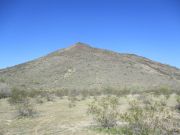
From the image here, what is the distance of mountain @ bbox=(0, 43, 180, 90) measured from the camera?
134 feet

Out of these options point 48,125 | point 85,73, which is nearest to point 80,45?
point 85,73

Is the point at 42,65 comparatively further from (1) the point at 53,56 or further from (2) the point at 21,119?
(2) the point at 21,119

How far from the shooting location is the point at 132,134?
8.63m

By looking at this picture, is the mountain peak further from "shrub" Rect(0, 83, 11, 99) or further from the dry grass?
the dry grass

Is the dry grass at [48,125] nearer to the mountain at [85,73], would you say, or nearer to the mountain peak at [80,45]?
the mountain at [85,73]

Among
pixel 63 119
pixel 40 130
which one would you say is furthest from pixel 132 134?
pixel 63 119

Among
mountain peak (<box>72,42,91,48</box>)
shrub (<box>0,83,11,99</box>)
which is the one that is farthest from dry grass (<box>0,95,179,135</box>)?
mountain peak (<box>72,42,91,48</box>)

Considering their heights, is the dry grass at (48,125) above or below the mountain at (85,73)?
below

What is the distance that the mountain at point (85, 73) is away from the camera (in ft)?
134

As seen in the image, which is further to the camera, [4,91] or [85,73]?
[85,73]

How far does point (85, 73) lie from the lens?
4534 cm

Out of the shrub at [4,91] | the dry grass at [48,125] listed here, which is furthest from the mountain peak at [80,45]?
the dry grass at [48,125]

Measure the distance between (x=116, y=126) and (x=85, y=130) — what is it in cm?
114

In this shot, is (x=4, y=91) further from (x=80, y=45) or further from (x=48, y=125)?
(x=80, y=45)
